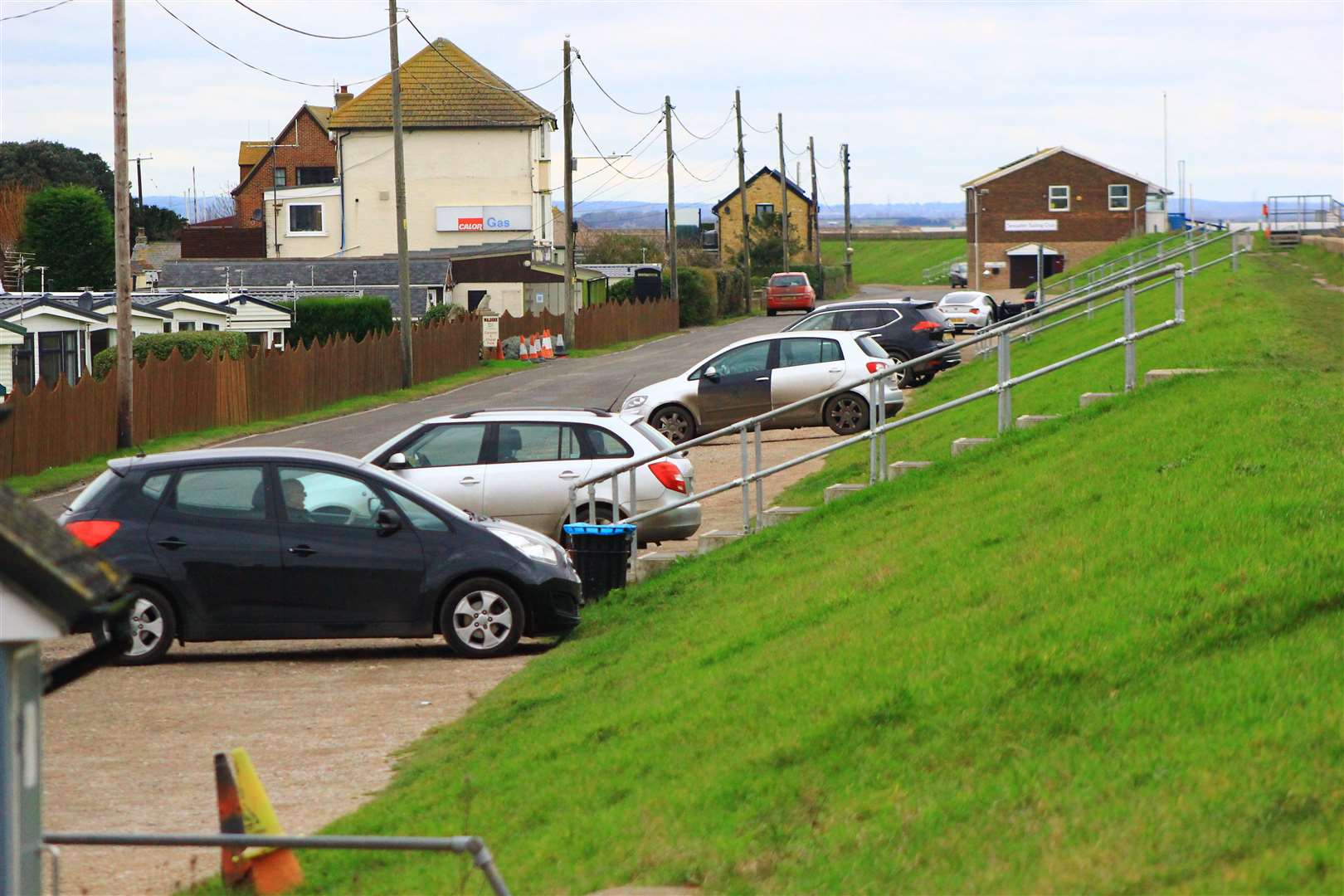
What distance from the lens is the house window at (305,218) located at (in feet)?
255

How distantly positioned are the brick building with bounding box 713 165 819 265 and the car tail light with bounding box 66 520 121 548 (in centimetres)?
10300

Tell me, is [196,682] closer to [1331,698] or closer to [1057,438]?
[1057,438]

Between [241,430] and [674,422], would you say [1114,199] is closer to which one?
[241,430]

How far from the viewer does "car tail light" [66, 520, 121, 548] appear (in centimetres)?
1227

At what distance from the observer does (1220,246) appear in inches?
1793

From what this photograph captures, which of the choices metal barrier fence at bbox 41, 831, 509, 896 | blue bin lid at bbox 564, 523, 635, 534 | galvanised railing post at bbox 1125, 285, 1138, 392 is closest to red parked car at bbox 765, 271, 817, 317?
galvanised railing post at bbox 1125, 285, 1138, 392

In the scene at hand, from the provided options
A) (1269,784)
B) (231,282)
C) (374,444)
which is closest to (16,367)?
(374,444)

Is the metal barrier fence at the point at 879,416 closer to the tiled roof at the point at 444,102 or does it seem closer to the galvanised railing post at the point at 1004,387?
the galvanised railing post at the point at 1004,387

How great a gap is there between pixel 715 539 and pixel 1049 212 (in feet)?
258

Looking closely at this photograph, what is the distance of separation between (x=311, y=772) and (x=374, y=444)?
66.3 ft

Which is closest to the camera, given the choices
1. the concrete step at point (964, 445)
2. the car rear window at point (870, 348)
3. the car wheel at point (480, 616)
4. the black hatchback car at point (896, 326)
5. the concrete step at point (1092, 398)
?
the car wheel at point (480, 616)

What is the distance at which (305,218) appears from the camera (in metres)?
77.9

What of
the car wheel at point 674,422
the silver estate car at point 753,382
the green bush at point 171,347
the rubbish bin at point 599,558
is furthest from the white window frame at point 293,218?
the rubbish bin at point 599,558

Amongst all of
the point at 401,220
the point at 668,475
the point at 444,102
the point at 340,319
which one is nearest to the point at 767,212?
the point at 444,102
